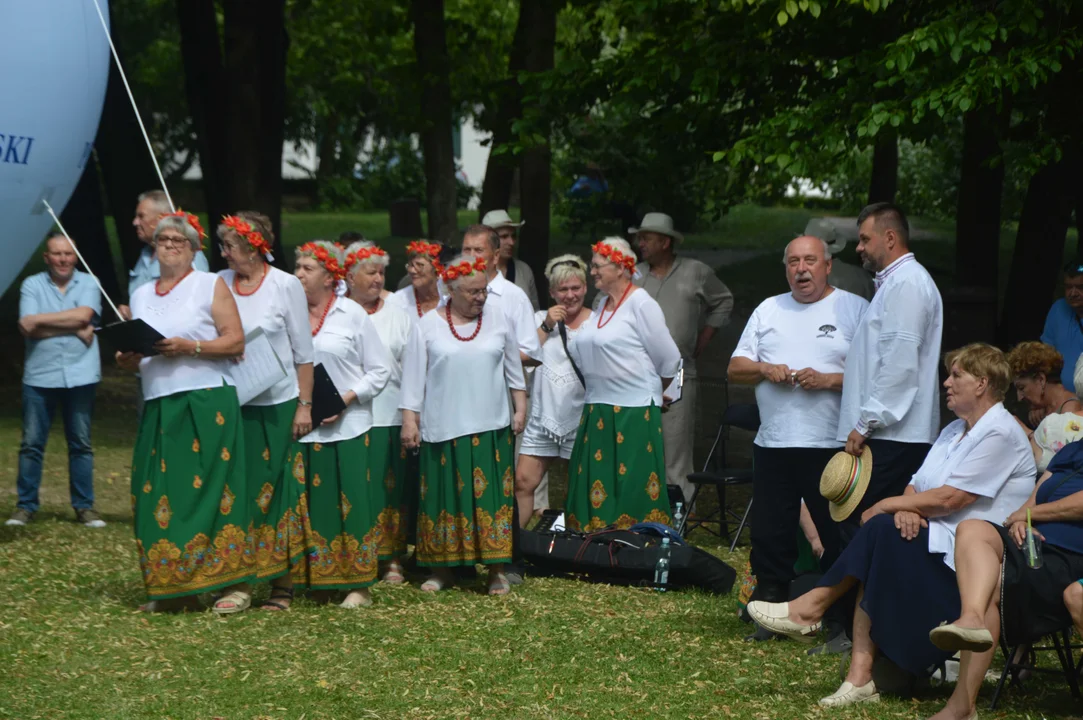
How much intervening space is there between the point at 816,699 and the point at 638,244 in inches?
182

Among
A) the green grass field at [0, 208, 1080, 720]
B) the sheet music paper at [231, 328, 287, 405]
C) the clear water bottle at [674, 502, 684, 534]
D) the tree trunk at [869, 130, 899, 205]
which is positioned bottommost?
the green grass field at [0, 208, 1080, 720]

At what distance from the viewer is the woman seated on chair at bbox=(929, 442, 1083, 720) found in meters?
5.41

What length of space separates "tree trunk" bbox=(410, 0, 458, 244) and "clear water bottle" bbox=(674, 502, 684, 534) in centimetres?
757

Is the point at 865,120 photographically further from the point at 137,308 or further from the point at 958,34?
the point at 137,308

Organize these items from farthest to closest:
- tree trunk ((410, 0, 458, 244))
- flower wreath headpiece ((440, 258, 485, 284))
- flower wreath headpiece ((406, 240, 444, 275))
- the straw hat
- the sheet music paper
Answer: tree trunk ((410, 0, 458, 244))
flower wreath headpiece ((406, 240, 444, 275))
flower wreath headpiece ((440, 258, 485, 284))
the sheet music paper
the straw hat

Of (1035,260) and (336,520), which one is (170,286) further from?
(1035,260)

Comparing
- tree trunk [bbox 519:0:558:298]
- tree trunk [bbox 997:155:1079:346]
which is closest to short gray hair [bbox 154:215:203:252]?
tree trunk [bbox 519:0:558:298]

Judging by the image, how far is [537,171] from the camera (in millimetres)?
16234

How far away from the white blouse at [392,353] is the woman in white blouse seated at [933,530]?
290cm

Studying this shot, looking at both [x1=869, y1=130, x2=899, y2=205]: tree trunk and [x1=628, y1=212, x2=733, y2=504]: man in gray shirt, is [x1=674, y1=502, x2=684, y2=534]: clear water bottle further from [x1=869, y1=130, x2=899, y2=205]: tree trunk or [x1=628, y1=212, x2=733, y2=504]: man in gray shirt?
[x1=869, y1=130, x2=899, y2=205]: tree trunk

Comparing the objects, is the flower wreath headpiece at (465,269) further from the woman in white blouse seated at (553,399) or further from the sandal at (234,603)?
the sandal at (234,603)

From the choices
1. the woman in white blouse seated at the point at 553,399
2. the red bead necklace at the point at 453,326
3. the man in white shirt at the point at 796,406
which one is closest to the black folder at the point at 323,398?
the red bead necklace at the point at 453,326

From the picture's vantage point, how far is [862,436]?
21.1ft

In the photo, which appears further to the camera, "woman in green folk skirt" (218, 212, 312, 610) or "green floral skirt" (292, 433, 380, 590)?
"green floral skirt" (292, 433, 380, 590)
